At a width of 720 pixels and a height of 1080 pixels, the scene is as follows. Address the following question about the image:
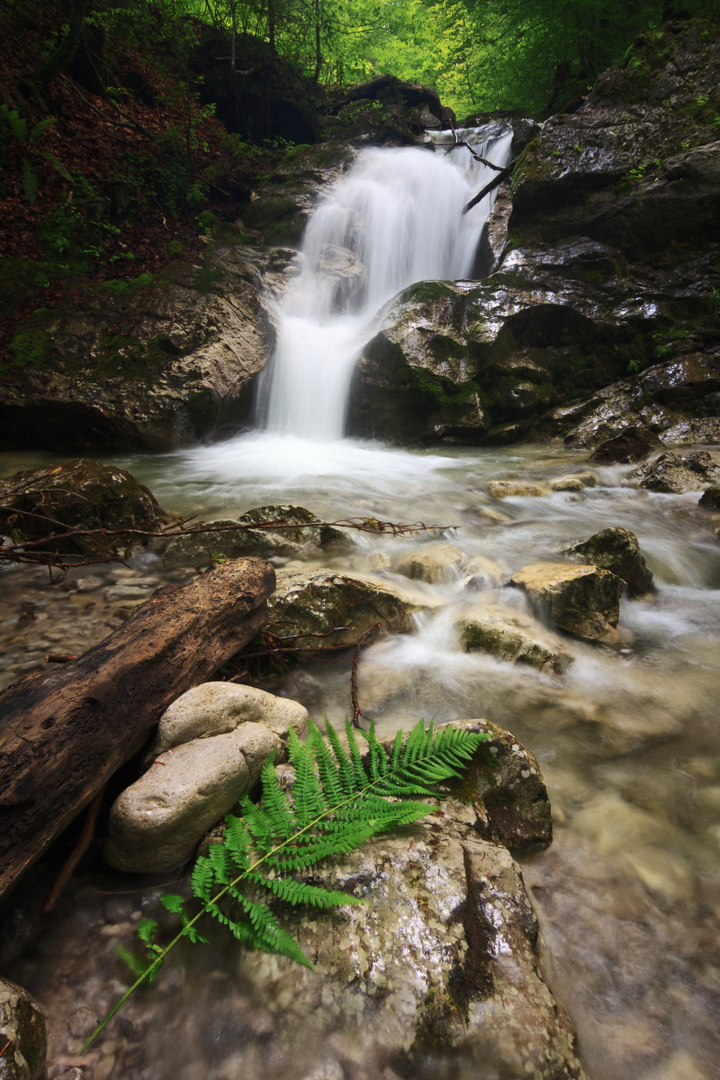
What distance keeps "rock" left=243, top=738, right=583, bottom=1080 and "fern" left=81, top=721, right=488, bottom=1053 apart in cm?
7

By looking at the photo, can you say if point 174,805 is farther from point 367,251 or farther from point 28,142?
point 367,251

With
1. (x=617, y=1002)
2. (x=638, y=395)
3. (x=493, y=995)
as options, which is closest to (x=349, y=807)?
(x=493, y=995)

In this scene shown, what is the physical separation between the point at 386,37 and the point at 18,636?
93.5 ft

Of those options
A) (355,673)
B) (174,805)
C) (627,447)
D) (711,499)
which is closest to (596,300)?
(627,447)

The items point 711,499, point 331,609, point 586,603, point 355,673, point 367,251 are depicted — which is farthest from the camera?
point 367,251

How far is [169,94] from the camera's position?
12.9 meters

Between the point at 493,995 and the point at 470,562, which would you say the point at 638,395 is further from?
the point at 493,995

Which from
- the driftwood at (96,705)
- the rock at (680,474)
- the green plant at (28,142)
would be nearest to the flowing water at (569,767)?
the driftwood at (96,705)

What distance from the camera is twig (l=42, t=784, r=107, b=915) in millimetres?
1465

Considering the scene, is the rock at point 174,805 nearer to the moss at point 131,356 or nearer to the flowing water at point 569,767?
the flowing water at point 569,767

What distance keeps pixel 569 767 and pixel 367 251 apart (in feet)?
47.3

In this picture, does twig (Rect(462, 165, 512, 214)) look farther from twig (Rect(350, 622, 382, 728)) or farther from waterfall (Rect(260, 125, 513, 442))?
twig (Rect(350, 622, 382, 728))

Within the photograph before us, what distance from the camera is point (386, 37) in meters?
20.5

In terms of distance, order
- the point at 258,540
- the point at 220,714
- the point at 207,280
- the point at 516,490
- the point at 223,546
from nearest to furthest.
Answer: the point at 220,714, the point at 223,546, the point at 258,540, the point at 516,490, the point at 207,280
